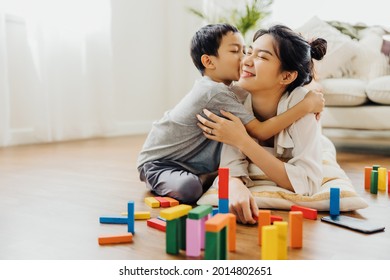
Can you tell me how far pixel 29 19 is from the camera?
3359mm

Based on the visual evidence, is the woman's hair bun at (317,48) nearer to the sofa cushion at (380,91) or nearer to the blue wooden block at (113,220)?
the blue wooden block at (113,220)

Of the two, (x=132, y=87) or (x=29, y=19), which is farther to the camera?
(x=132, y=87)

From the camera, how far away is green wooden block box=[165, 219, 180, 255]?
3.50 ft

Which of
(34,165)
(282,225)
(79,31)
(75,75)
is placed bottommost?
(34,165)

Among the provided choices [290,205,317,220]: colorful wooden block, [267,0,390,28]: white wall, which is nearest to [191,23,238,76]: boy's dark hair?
[290,205,317,220]: colorful wooden block

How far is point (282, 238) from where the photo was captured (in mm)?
1028

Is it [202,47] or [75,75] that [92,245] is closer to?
[202,47]

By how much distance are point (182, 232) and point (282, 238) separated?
222mm

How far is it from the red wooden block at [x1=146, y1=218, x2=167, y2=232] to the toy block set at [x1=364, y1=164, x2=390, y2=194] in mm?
904

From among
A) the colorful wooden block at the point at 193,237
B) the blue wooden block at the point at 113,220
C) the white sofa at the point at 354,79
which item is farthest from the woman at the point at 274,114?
the white sofa at the point at 354,79

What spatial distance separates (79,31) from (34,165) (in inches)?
62.9

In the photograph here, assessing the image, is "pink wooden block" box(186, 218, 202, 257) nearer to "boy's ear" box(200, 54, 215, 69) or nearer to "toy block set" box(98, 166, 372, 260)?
"toy block set" box(98, 166, 372, 260)
